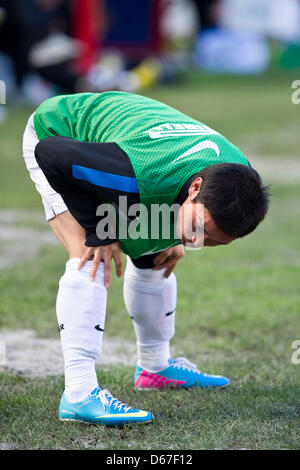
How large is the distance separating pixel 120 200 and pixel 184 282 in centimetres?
228

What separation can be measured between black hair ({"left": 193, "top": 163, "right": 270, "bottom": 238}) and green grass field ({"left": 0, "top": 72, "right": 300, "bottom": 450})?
0.72 m

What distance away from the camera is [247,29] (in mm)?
23062

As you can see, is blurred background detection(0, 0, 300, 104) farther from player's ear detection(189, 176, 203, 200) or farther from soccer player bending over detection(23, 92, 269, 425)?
player's ear detection(189, 176, 203, 200)

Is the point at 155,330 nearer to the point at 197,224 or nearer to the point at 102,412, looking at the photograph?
the point at 102,412

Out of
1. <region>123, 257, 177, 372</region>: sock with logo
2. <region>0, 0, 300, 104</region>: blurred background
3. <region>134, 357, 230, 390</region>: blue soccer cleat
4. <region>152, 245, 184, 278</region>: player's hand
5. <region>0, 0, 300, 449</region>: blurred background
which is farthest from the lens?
<region>0, 0, 300, 104</region>: blurred background

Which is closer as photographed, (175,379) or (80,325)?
(80,325)

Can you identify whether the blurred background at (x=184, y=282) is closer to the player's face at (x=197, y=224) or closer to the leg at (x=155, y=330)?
the leg at (x=155, y=330)

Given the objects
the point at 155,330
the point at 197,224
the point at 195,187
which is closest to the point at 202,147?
the point at 195,187

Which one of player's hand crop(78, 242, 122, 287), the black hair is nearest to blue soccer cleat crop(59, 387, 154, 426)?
player's hand crop(78, 242, 122, 287)

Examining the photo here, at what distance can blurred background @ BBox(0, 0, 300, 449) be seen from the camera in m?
2.63

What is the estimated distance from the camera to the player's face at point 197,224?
2436mm

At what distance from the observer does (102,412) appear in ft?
8.30

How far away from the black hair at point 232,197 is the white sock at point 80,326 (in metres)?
0.50
